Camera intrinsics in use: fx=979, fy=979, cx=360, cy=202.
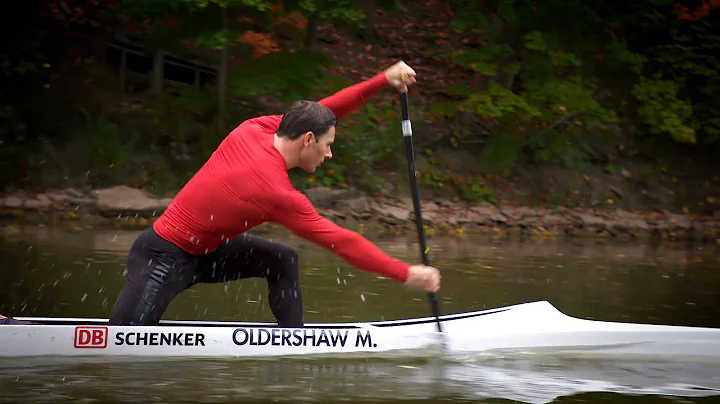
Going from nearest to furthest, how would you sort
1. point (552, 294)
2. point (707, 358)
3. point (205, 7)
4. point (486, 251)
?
point (707, 358) → point (552, 294) → point (486, 251) → point (205, 7)

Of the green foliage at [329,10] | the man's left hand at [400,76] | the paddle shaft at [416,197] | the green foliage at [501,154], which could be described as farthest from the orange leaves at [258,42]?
the man's left hand at [400,76]

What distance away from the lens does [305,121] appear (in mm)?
5398

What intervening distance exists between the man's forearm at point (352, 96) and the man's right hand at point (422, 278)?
55.6 inches

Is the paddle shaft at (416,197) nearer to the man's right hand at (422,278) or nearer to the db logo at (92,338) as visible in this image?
the man's right hand at (422,278)

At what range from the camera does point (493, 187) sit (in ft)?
64.8

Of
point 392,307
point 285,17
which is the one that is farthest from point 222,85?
point 392,307

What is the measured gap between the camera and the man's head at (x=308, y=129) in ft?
17.7

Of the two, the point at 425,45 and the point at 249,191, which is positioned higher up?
the point at 425,45

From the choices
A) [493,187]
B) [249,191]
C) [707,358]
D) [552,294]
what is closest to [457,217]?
[493,187]

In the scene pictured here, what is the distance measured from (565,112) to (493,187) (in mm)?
2528

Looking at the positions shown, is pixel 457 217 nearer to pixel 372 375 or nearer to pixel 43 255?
pixel 43 255

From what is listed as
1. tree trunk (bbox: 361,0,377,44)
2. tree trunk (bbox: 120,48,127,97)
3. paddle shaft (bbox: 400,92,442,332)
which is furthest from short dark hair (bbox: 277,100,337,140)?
tree trunk (bbox: 361,0,377,44)

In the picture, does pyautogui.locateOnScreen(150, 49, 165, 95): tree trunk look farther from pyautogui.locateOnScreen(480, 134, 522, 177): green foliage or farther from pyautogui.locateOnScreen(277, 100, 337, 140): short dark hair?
pyautogui.locateOnScreen(277, 100, 337, 140): short dark hair

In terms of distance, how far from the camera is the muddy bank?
16.1 m
